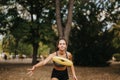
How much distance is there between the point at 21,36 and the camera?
4366 centimetres

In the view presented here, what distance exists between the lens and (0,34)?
160 ft

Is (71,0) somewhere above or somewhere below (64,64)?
above

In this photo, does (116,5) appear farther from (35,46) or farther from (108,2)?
(35,46)

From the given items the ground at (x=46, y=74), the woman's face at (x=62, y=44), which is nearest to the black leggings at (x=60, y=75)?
the woman's face at (x=62, y=44)

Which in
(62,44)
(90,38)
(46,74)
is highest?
(62,44)

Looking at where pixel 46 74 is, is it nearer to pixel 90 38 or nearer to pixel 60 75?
pixel 60 75

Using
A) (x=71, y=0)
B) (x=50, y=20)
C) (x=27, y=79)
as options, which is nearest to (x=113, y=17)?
(x=50, y=20)

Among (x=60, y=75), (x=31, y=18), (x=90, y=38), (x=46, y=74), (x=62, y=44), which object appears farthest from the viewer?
(x=31, y=18)

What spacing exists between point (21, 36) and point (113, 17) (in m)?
11.2

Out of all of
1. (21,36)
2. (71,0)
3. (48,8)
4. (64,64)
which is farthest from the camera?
(48,8)

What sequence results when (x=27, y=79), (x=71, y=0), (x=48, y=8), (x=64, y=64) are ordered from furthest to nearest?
1. (x=48, y=8)
2. (x=71, y=0)
3. (x=27, y=79)
4. (x=64, y=64)

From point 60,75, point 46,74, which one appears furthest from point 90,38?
point 60,75

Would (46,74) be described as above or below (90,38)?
below

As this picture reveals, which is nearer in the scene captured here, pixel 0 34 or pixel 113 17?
pixel 113 17
